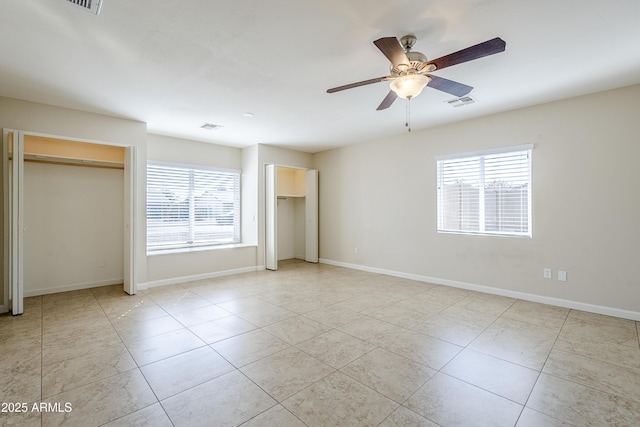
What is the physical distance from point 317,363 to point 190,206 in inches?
178

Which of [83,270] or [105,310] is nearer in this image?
[105,310]

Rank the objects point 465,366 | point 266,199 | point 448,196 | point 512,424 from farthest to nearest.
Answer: point 266,199 < point 448,196 < point 465,366 < point 512,424

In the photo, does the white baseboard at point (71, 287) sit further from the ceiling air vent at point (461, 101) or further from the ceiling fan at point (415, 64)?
the ceiling air vent at point (461, 101)

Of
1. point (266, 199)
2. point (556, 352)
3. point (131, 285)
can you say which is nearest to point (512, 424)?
point (556, 352)

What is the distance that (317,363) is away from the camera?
2512 mm

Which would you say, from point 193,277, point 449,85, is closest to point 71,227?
point 193,277

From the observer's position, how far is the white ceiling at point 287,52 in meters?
2.14

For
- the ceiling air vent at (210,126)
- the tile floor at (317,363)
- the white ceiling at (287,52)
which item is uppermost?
the ceiling air vent at (210,126)

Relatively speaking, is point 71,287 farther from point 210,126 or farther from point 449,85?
point 449,85

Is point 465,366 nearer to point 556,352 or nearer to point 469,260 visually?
point 556,352

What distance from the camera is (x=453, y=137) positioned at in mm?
4895

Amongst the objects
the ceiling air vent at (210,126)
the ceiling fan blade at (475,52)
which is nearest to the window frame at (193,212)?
the ceiling air vent at (210,126)

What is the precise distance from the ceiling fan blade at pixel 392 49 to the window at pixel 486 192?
9.62 feet

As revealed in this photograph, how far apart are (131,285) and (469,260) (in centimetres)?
529
